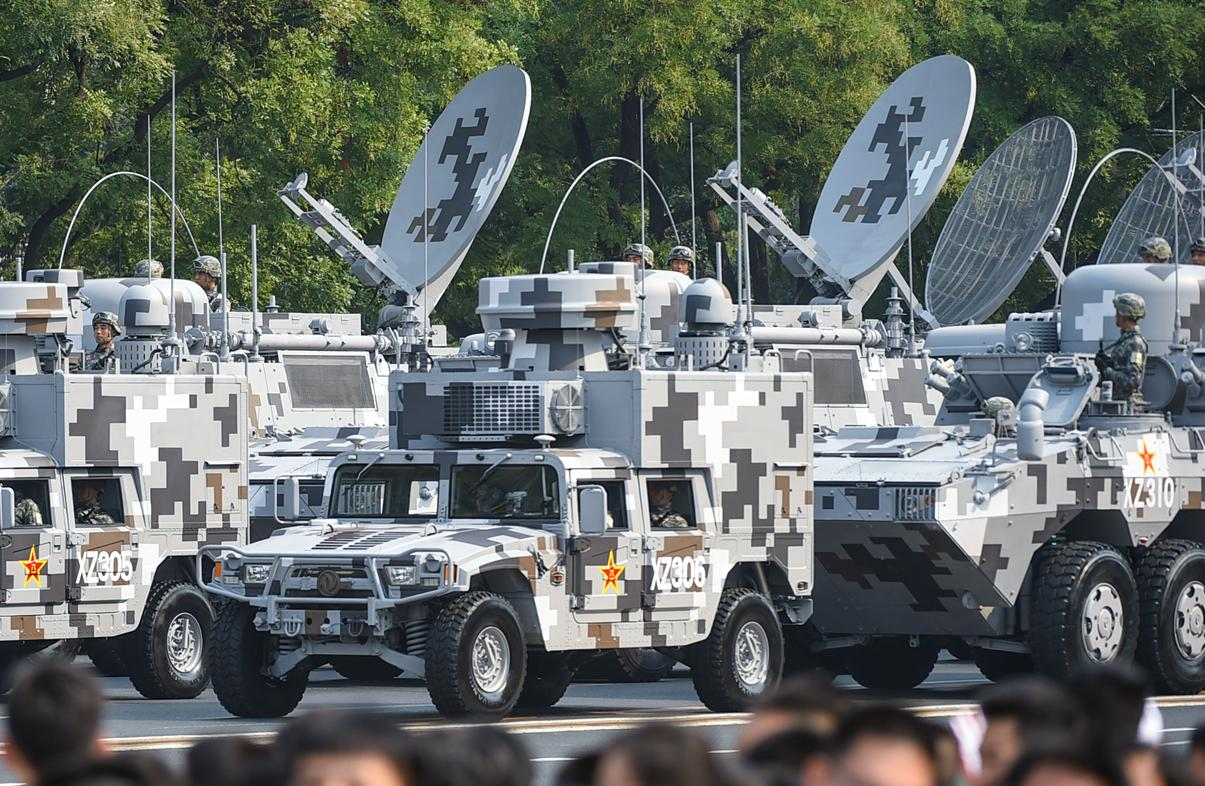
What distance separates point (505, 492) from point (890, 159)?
617 inches

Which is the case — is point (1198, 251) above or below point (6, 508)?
above

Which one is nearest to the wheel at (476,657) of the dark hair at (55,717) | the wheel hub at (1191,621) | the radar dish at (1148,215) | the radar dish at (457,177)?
the wheel hub at (1191,621)

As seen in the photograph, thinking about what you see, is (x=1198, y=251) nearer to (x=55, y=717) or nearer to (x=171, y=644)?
(x=171, y=644)

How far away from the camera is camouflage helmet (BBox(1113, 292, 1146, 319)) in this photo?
19.6m

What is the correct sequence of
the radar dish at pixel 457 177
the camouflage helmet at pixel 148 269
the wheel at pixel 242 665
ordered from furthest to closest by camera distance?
the radar dish at pixel 457 177 < the camouflage helmet at pixel 148 269 < the wheel at pixel 242 665

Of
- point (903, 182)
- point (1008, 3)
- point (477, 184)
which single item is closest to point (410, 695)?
point (477, 184)

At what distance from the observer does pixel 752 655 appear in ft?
57.1

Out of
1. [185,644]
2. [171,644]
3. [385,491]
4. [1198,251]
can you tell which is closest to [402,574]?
[385,491]

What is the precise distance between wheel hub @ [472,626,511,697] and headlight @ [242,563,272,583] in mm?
1410

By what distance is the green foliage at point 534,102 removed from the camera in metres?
34.8

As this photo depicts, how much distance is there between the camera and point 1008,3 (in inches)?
1925

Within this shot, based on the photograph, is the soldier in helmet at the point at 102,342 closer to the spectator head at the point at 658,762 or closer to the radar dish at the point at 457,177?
the radar dish at the point at 457,177

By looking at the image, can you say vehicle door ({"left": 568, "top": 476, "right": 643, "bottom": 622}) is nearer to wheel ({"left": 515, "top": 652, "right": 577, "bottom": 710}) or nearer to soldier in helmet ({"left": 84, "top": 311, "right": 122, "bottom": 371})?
wheel ({"left": 515, "top": 652, "right": 577, "bottom": 710})

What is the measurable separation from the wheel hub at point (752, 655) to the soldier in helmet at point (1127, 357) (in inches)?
153
